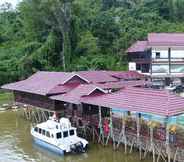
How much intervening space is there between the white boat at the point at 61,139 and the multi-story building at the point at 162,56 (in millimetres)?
24985

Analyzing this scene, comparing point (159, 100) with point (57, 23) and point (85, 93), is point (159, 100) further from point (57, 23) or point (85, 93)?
point (57, 23)

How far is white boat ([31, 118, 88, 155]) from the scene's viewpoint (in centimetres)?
2734

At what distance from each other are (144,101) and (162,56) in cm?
2724

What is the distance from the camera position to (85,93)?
102ft

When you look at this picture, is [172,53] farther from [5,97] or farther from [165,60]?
[5,97]

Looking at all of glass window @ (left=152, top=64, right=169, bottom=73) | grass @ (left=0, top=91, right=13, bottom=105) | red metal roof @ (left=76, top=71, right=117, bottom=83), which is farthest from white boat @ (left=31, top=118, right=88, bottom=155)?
glass window @ (left=152, top=64, right=169, bottom=73)

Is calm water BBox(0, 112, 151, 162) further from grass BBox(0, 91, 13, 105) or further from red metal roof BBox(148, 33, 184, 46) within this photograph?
red metal roof BBox(148, 33, 184, 46)

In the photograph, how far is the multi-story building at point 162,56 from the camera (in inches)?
2015

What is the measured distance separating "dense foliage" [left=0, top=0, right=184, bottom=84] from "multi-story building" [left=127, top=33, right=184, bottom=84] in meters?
7.44

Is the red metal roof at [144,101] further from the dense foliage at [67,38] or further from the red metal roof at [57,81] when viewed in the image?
the dense foliage at [67,38]

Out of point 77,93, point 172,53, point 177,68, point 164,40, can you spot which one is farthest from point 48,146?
point 177,68

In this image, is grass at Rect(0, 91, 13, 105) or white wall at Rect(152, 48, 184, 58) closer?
grass at Rect(0, 91, 13, 105)

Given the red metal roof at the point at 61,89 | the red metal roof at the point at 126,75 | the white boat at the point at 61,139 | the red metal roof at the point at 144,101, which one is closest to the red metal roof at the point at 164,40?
the red metal roof at the point at 126,75

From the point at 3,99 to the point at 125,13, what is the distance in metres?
34.3
